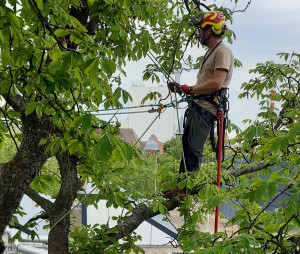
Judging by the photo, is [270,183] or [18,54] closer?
[270,183]

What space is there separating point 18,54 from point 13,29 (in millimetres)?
789

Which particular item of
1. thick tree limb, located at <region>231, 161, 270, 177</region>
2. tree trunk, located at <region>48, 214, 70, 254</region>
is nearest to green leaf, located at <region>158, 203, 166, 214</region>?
thick tree limb, located at <region>231, 161, 270, 177</region>

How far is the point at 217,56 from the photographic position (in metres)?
3.61

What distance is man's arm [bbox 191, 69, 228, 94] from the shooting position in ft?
11.6

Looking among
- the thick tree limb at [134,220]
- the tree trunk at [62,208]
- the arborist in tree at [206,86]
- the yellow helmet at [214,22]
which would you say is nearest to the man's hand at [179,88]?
the arborist in tree at [206,86]

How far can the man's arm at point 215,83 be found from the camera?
352cm

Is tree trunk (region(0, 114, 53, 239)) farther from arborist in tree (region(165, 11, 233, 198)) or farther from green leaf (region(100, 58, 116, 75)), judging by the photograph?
green leaf (region(100, 58, 116, 75))

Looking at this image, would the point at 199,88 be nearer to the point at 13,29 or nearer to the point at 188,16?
the point at 188,16

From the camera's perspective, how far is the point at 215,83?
3.52 meters

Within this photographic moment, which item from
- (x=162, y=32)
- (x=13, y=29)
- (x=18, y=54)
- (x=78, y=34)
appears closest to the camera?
(x=13, y=29)

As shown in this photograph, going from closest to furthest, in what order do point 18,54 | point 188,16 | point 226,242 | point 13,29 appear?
point 13,29 < point 226,242 < point 18,54 < point 188,16

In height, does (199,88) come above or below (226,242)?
above

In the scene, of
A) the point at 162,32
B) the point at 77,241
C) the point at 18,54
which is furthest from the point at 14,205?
the point at 162,32

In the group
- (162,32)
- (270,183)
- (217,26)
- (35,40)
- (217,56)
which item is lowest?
(270,183)
